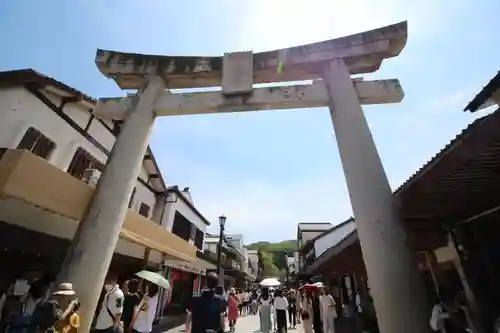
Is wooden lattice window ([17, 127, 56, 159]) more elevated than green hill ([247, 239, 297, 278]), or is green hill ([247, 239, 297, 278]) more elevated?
green hill ([247, 239, 297, 278])

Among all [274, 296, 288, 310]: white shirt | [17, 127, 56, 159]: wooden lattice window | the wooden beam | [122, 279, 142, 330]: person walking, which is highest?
[17, 127, 56, 159]: wooden lattice window

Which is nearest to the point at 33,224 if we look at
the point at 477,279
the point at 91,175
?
the point at 91,175

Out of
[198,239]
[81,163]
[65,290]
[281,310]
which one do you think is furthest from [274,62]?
[198,239]

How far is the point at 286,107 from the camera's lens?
Result: 6.02 metres

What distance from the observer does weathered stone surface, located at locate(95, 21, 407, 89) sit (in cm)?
590

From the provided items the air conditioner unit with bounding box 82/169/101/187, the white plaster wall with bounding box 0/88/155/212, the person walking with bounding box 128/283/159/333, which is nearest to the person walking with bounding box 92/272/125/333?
the person walking with bounding box 128/283/159/333

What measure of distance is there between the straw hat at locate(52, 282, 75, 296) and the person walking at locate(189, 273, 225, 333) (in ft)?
6.99

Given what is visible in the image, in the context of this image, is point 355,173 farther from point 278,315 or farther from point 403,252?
point 278,315

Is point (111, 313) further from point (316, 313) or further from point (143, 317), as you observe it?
point (316, 313)

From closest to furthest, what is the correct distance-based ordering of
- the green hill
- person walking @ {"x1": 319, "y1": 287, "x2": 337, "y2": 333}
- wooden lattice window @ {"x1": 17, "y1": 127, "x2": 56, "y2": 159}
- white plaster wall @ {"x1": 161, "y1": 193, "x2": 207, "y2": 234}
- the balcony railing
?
Result: 1. the balcony railing
2. wooden lattice window @ {"x1": 17, "y1": 127, "x2": 56, "y2": 159}
3. person walking @ {"x1": 319, "y1": 287, "x2": 337, "y2": 333}
4. white plaster wall @ {"x1": 161, "y1": 193, "x2": 207, "y2": 234}
5. the green hill

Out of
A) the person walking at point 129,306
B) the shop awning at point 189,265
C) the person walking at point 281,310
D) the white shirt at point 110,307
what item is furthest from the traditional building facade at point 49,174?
the person walking at point 281,310

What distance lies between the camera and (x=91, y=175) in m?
10.2

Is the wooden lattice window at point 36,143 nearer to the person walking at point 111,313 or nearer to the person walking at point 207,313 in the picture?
the person walking at point 111,313

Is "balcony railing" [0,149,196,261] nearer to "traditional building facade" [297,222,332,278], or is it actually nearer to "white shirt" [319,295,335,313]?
"white shirt" [319,295,335,313]
